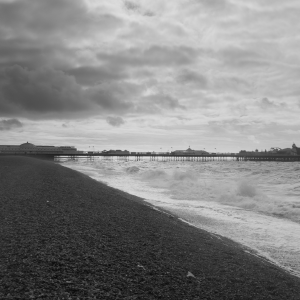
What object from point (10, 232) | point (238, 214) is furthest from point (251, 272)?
point (238, 214)

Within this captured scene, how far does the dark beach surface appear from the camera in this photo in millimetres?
3639

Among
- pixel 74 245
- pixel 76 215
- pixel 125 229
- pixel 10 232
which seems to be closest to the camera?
pixel 74 245

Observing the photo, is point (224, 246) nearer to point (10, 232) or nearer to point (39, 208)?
point (10, 232)

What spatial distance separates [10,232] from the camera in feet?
19.0

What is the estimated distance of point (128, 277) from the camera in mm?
4051

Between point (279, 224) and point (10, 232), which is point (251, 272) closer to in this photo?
point (10, 232)

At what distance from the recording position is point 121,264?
14.8ft

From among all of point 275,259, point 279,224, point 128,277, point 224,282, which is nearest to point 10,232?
point 128,277

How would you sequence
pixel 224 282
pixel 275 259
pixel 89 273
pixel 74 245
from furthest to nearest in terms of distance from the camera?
pixel 275 259, pixel 74 245, pixel 224 282, pixel 89 273

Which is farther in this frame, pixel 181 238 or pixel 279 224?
pixel 279 224

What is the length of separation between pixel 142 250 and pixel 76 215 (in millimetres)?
3294

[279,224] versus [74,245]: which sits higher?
[74,245]

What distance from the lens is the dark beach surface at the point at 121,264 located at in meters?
3.64

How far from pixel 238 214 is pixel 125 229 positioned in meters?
6.95
